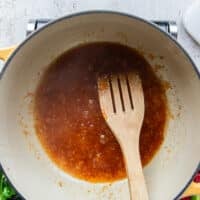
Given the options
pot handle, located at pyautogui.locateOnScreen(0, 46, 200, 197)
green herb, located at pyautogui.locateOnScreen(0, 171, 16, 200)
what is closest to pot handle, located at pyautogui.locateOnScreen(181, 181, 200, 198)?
pot handle, located at pyautogui.locateOnScreen(0, 46, 200, 197)

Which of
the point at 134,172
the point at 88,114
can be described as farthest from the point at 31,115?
the point at 134,172

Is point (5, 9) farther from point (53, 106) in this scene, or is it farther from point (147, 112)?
point (147, 112)

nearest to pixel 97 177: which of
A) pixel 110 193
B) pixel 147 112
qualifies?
pixel 110 193

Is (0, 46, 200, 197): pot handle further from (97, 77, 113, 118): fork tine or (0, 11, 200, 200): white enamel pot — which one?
(97, 77, 113, 118): fork tine

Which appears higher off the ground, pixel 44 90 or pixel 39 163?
pixel 44 90

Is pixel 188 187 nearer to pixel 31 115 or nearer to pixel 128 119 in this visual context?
pixel 128 119
